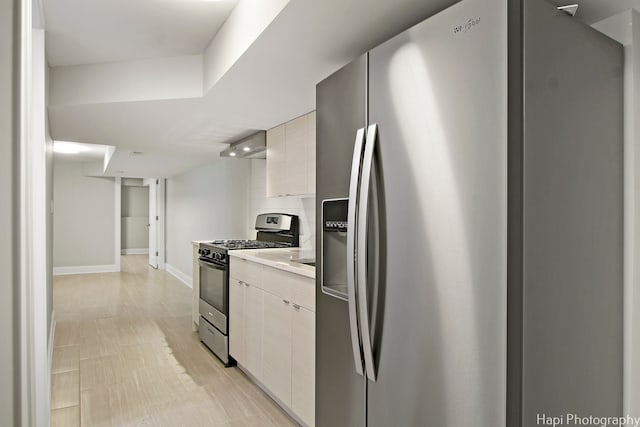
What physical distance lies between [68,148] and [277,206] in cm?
434

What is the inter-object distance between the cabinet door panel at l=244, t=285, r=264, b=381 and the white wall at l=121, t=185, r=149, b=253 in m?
10.5

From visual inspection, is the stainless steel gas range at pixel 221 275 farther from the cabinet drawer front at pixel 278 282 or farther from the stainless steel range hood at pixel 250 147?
the cabinet drawer front at pixel 278 282

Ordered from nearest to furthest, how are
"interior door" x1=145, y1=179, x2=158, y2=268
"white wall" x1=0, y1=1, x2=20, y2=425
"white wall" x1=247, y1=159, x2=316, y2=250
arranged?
1. "white wall" x1=0, y1=1, x2=20, y2=425
2. "white wall" x1=247, y1=159, x2=316, y2=250
3. "interior door" x1=145, y1=179, x2=158, y2=268

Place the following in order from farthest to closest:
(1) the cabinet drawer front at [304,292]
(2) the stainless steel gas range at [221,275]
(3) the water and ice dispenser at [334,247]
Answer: (2) the stainless steel gas range at [221,275]
(1) the cabinet drawer front at [304,292]
(3) the water and ice dispenser at [334,247]

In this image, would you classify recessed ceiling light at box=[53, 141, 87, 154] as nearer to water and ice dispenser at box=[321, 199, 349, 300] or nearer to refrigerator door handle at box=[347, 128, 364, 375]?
water and ice dispenser at box=[321, 199, 349, 300]

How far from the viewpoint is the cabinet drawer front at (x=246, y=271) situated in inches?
112

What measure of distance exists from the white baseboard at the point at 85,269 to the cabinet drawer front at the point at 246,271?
21.9ft

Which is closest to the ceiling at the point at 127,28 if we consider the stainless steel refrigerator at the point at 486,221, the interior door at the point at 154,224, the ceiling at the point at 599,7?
the stainless steel refrigerator at the point at 486,221

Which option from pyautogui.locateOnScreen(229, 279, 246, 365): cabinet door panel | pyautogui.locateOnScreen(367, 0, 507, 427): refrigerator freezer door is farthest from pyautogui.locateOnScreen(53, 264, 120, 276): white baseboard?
pyautogui.locateOnScreen(367, 0, 507, 427): refrigerator freezer door

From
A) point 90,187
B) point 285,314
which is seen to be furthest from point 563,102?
point 90,187

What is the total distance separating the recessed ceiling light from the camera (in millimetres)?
5997

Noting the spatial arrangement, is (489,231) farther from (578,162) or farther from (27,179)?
(27,179)

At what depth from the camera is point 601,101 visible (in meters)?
1.31

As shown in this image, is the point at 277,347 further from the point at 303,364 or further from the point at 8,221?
the point at 8,221
